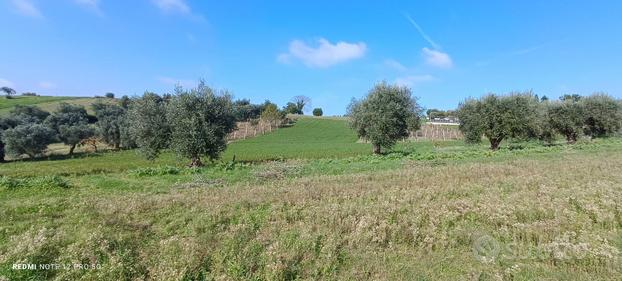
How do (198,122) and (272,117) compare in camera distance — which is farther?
(272,117)

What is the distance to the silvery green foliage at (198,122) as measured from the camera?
1050 inches

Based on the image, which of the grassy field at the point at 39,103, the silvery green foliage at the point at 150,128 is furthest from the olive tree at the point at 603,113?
the grassy field at the point at 39,103

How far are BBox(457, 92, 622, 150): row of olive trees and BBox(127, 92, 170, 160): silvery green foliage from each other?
34900mm

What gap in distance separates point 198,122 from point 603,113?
57043 mm

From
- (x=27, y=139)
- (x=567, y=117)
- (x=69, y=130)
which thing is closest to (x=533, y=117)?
(x=567, y=117)

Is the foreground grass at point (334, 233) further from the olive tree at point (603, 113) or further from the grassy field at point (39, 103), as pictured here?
the grassy field at point (39, 103)

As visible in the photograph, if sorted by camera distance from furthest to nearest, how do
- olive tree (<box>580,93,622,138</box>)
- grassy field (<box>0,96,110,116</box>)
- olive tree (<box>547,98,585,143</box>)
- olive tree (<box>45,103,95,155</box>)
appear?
1. grassy field (<box>0,96,110,116</box>)
2. olive tree (<box>45,103,95,155</box>)
3. olive tree (<box>580,93,622,138</box>)
4. olive tree (<box>547,98,585,143</box>)

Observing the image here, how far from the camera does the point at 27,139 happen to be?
56688 millimetres

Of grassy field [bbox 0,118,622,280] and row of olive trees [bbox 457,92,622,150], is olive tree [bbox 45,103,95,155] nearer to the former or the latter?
grassy field [bbox 0,118,622,280]

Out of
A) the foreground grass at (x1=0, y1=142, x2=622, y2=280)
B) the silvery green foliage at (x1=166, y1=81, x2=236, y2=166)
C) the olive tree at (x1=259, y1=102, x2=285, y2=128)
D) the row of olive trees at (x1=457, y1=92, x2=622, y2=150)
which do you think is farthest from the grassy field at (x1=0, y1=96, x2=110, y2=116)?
the foreground grass at (x1=0, y1=142, x2=622, y2=280)

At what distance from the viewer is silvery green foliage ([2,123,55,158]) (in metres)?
56.1

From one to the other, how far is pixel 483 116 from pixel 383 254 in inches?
1515

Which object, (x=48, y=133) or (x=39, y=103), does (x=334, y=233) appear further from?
(x=39, y=103)

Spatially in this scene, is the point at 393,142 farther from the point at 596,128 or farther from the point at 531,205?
the point at 596,128
